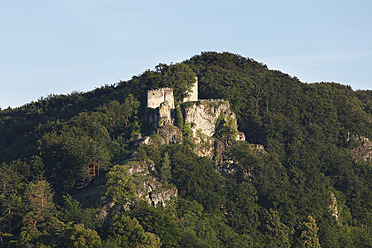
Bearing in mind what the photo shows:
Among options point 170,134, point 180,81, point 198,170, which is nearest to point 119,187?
point 198,170

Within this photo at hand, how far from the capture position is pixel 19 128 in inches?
5020

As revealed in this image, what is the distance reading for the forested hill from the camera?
89.8 m

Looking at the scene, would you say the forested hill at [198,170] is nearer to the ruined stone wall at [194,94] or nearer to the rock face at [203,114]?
the ruined stone wall at [194,94]

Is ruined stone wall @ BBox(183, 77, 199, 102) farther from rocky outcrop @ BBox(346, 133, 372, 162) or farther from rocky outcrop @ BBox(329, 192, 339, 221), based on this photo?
rocky outcrop @ BBox(346, 133, 372, 162)

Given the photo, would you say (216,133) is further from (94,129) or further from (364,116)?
(364,116)

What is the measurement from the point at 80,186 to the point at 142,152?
31.3ft

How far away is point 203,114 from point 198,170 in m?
12.4

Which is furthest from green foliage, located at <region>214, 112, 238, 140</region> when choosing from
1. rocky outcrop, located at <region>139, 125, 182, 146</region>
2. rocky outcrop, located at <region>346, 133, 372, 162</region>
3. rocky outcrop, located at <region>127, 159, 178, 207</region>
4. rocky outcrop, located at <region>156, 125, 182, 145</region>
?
rocky outcrop, located at <region>346, 133, 372, 162</region>

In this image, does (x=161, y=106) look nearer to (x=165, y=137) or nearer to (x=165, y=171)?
(x=165, y=137)

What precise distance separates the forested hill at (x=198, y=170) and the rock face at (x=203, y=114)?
284cm

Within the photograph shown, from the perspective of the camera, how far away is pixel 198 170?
103 m

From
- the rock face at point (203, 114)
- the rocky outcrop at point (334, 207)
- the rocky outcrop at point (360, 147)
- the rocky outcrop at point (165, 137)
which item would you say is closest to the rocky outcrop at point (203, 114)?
the rock face at point (203, 114)

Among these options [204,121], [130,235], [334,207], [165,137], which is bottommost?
[334,207]

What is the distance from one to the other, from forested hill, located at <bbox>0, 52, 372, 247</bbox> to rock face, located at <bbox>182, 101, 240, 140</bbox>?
2.84 m
